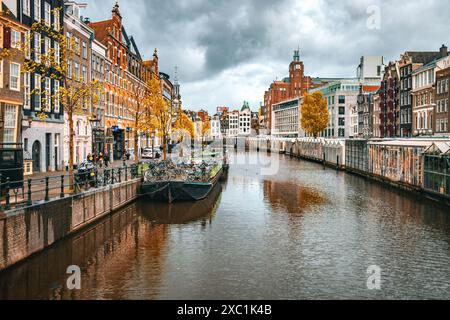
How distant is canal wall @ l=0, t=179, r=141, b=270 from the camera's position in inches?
679

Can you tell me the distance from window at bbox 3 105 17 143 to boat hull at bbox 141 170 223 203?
10366mm

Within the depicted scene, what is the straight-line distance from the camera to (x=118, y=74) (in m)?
67.9

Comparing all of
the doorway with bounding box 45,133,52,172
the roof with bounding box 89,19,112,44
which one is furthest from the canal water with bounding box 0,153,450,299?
the roof with bounding box 89,19,112,44

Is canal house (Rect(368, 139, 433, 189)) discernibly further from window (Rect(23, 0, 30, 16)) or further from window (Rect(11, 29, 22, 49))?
window (Rect(23, 0, 30, 16))

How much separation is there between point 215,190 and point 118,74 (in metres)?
31.5

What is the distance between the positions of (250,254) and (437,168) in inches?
854

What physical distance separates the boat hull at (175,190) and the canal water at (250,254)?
0.88 meters

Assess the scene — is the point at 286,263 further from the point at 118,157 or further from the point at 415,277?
the point at 118,157

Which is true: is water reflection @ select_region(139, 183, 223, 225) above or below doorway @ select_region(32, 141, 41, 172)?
below

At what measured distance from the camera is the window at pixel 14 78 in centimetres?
3138

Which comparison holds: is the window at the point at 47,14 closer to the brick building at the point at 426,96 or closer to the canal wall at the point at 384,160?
the canal wall at the point at 384,160

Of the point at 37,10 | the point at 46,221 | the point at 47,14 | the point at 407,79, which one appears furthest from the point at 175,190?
the point at 407,79

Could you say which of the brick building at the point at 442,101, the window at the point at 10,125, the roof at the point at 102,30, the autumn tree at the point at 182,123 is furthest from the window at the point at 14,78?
the brick building at the point at 442,101

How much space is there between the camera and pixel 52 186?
2906 cm
